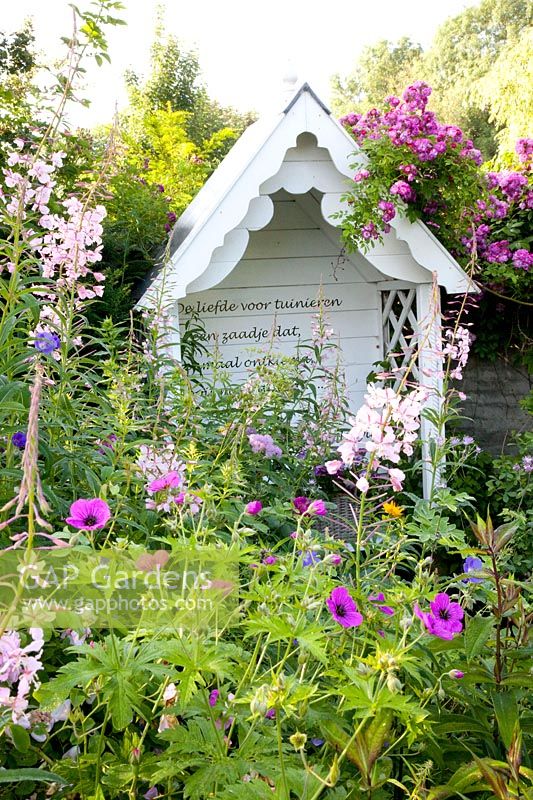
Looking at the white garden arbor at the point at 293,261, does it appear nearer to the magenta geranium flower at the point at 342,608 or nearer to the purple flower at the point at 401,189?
the purple flower at the point at 401,189

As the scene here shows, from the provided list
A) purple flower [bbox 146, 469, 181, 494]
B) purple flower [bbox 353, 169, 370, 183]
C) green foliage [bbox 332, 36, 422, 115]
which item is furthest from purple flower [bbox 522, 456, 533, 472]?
green foliage [bbox 332, 36, 422, 115]

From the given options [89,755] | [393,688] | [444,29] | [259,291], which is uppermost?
[444,29]

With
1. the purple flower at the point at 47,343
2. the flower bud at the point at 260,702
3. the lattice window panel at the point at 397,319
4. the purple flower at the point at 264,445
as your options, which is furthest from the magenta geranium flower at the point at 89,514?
the lattice window panel at the point at 397,319

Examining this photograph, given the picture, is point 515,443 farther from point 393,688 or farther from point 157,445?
point 393,688

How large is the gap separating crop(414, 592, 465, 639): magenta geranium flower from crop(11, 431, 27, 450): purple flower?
0.93 meters

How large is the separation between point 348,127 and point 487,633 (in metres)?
3.88

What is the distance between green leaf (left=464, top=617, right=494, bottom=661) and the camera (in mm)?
1341

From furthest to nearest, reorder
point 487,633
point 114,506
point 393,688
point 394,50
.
Result: point 394,50, point 114,506, point 487,633, point 393,688

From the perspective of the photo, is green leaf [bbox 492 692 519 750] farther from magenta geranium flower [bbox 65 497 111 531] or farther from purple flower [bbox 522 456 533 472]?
purple flower [bbox 522 456 533 472]

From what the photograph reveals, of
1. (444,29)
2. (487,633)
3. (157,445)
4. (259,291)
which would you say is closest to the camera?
(487,633)

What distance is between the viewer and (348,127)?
4688 mm

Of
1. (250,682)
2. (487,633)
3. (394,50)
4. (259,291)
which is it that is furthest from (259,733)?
(394,50)

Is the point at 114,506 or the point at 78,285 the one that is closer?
the point at 114,506

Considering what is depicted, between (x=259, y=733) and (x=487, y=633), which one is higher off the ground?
(x=487, y=633)
